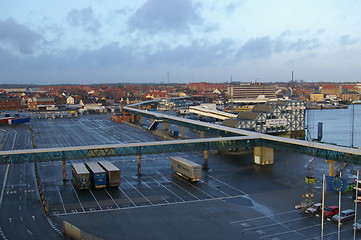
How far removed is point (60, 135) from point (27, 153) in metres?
29.0

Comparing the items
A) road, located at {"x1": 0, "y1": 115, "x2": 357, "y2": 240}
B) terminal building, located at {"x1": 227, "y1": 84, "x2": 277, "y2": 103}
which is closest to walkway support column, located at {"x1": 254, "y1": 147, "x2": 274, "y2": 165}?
road, located at {"x1": 0, "y1": 115, "x2": 357, "y2": 240}

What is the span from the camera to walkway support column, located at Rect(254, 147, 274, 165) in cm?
3444

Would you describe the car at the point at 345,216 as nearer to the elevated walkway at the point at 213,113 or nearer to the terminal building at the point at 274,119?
the terminal building at the point at 274,119

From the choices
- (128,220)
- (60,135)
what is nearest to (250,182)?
(128,220)

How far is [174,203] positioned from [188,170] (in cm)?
525

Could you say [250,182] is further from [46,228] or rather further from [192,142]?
[46,228]

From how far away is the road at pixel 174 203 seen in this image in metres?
19.2

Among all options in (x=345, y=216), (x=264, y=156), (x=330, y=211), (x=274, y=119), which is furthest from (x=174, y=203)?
(x=274, y=119)

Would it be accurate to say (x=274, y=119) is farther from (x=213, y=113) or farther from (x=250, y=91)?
(x=250, y=91)

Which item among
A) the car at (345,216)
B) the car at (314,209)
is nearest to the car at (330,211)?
the car at (345,216)

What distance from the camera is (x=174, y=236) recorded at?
61.1 ft

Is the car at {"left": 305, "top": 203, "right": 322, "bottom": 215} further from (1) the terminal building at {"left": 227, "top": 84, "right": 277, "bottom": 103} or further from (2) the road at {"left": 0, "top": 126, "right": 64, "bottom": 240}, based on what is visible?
(1) the terminal building at {"left": 227, "top": 84, "right": 277, "bottom": 103}

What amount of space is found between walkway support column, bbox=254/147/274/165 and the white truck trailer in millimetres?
7893

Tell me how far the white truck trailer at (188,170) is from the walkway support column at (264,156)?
311 inches
